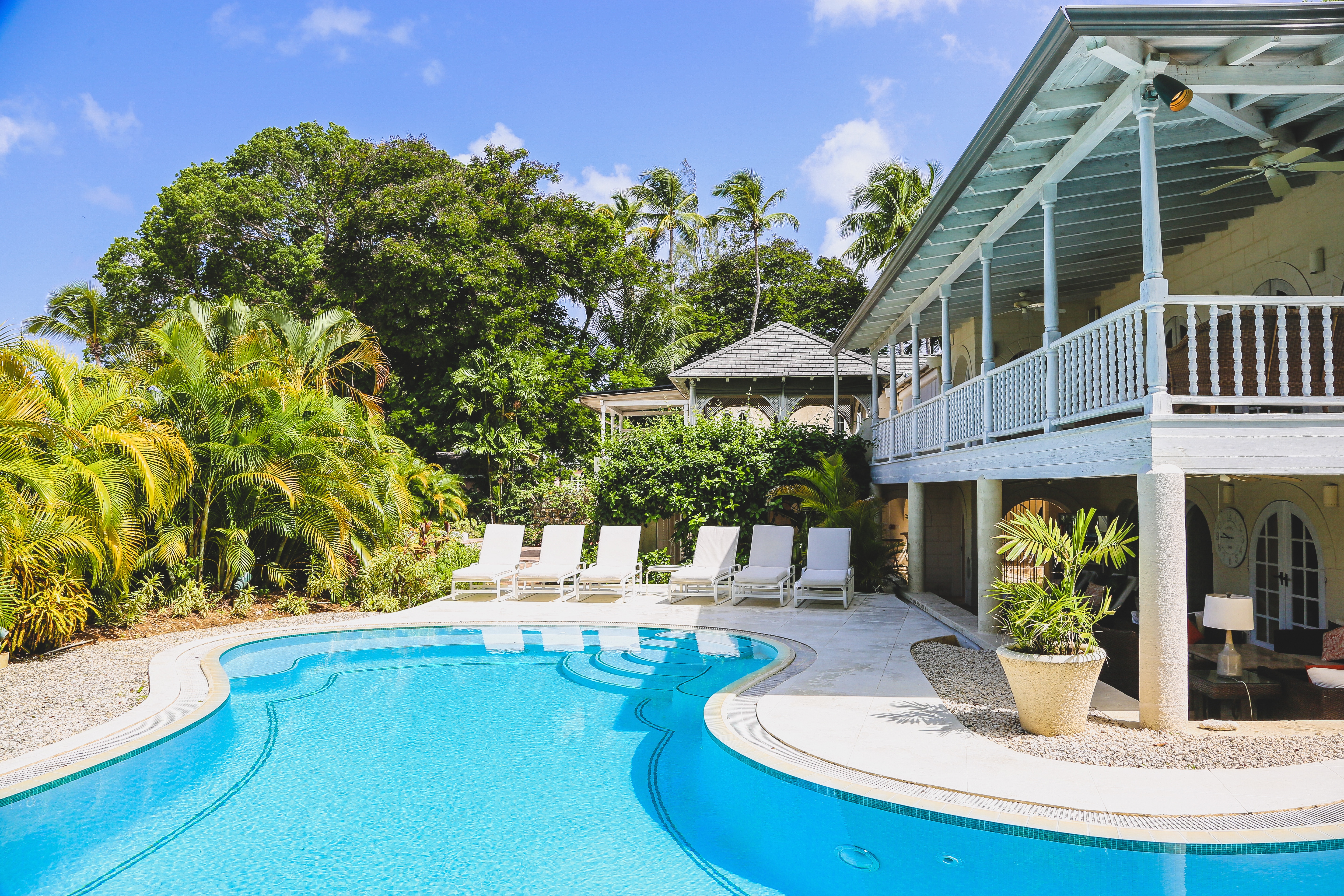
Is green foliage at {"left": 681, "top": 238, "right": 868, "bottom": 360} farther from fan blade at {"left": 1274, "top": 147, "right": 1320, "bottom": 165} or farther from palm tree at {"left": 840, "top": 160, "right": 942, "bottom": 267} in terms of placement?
fan blade at {"left": 1274, "top": 147, "right": 1320, "bottom": 165}

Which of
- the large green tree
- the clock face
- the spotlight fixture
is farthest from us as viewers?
the large green tree

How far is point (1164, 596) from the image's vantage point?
5559 millimetres

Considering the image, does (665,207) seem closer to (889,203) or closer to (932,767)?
(889,203)

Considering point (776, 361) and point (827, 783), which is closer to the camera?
point (827, 783)

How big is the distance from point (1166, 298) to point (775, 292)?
108 ft

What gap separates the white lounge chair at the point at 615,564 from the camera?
13484 millimetres

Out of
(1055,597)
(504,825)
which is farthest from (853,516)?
(504,825)

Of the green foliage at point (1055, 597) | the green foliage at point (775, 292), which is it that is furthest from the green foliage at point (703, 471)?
the green foliage at point (775, 292)

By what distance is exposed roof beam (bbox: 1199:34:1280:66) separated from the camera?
535cm

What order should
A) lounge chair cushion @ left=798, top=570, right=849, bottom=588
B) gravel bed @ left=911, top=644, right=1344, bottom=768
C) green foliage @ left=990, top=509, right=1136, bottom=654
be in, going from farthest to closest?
lounge chair cushion @ left=798, top=570, right=849, bottom=588 < green foliage @ left=990, top=509, right=1136, bottom=654 < gravel bed @ left=911, top=644, right=1344, bottom=768

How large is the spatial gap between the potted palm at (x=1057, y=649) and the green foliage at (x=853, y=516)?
Answer: 284 inches

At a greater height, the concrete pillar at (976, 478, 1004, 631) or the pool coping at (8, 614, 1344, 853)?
the concrete pillar at (976, 478, 1004, 631)

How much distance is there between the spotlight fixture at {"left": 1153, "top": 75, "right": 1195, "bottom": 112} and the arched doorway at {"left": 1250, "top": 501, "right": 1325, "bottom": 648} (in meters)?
5.12

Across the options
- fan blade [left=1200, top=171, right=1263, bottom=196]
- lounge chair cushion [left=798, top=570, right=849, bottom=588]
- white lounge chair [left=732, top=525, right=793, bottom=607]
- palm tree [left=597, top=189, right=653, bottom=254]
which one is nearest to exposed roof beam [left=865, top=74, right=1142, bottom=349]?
fan blade [left=1200, top=171, right=1263, bottom=196]
